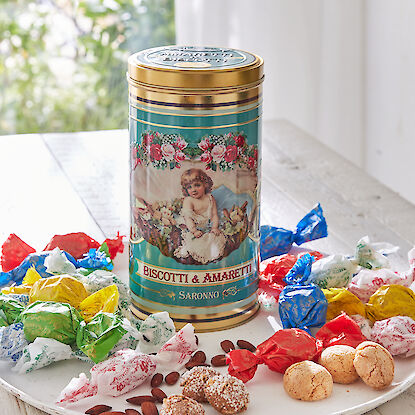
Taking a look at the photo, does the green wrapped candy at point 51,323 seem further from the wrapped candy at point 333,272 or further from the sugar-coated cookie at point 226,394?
the wrapped candy at point 333,272

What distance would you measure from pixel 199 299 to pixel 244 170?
0.47ft

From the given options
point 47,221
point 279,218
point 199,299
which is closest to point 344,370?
point 199,299

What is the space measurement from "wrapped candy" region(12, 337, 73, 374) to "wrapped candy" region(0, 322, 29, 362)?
11 millimetres

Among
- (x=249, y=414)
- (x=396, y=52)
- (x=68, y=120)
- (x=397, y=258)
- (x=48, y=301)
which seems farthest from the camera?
(x=68, y=120)

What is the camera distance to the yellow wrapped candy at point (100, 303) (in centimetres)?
81

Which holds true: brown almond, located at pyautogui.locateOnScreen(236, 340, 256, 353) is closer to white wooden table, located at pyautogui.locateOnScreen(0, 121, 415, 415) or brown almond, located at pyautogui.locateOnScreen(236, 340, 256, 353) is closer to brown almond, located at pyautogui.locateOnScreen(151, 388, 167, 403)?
brown almond, located at pyautogui.locateOnScreen(151, 388, 167, 403)

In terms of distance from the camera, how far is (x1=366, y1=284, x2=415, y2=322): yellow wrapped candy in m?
0.84

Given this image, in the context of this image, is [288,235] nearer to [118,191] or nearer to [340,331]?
[340,331]

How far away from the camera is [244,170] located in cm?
81

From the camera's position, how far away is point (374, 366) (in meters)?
0.72

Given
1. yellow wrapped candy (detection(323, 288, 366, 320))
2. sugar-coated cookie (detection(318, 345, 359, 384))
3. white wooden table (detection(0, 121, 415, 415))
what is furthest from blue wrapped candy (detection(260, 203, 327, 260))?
sugar-coated cookie (detection(318, 345, 359, 384))

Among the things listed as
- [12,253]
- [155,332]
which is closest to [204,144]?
[155,332]

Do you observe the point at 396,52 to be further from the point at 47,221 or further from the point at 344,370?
the point at 344,370

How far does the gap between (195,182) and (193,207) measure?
0.03 meters
